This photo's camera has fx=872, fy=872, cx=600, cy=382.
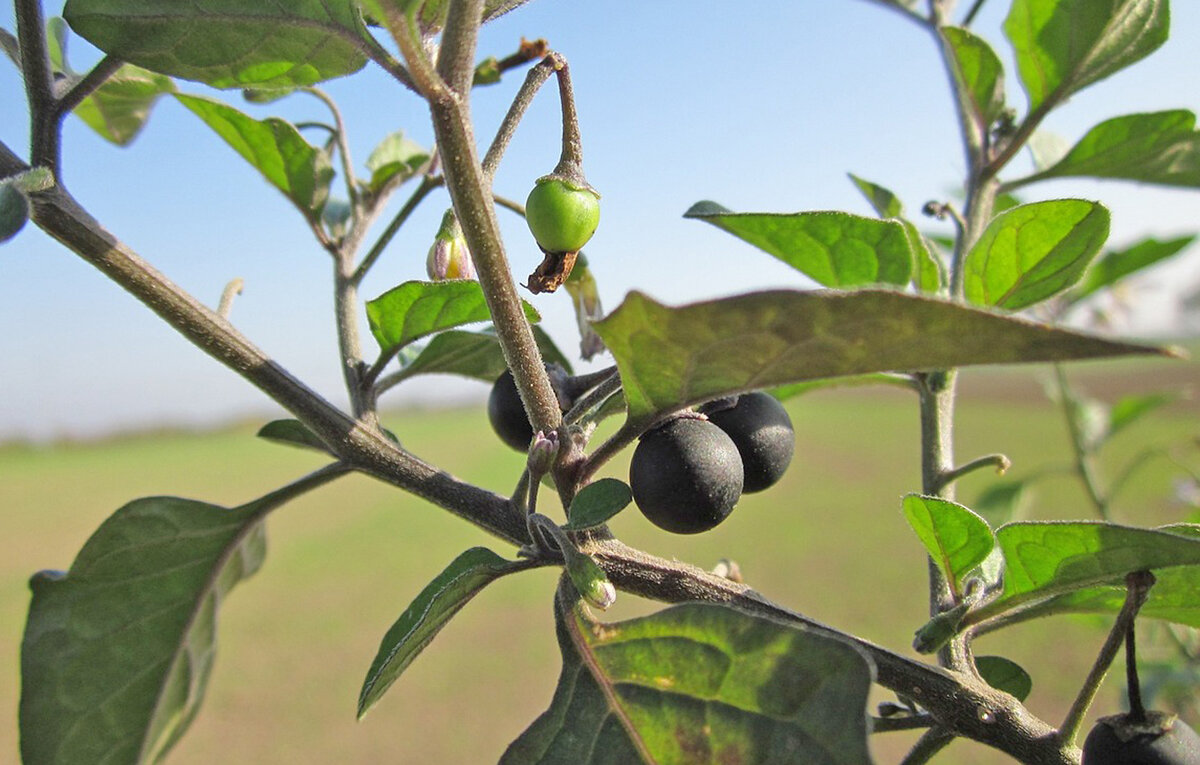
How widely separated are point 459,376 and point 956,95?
22.0 inches

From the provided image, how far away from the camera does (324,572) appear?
15820 mm

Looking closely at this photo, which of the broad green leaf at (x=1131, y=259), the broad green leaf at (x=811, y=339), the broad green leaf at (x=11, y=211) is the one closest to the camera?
the broad green leaf at (x=811, y=339)

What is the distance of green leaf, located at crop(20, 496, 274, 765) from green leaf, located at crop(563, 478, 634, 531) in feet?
1.08

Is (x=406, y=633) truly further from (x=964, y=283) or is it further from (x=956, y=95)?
(x=956, y=95)

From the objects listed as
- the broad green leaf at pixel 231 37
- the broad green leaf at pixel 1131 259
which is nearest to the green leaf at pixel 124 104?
the broad green leaf at pixel 231 37

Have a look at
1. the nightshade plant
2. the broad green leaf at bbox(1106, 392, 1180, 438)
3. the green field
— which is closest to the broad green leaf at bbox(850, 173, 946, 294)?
the nightshade plant

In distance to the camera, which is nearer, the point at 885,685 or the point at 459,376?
the point at 885,685

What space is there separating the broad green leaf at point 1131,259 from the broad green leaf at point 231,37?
1252mm

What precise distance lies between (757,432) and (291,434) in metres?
0.35

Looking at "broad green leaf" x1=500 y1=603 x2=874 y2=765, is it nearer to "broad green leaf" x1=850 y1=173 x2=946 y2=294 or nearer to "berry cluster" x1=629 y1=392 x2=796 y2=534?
"berry cluster" x1=629 y1=392 x2=796 y2=534

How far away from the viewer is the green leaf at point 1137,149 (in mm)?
828

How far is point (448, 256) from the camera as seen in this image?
68 centimetres

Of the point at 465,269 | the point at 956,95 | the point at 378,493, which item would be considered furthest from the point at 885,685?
the point at 378,493

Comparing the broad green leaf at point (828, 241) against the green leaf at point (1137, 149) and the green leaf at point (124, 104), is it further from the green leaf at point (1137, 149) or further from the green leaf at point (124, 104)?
the green leaf at point (124, 104)
